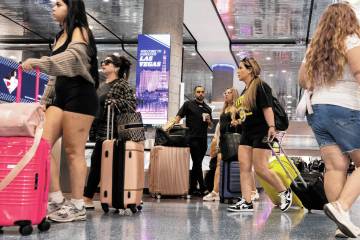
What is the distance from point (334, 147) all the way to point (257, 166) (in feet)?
6.30

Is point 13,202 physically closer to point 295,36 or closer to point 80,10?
point 80,10

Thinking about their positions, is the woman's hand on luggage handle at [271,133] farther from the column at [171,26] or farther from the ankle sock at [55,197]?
the column at [171,26]

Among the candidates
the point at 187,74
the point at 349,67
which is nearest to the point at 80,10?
the point at 349,67

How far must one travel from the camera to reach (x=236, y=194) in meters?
6.33

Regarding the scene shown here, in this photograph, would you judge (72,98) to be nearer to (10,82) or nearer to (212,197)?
(10,82)

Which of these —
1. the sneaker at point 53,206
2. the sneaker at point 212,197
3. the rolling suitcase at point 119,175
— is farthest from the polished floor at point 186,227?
the sneaker at point 212,197

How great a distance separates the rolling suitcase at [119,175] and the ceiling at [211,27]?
9635 mm

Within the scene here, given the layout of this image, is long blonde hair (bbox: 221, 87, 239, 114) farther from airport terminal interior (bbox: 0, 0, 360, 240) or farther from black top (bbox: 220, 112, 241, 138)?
airport terminal interior (bbox: 0, 0, 360, 240)

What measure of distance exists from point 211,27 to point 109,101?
1166cm

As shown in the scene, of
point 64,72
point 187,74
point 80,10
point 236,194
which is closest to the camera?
point 64,72

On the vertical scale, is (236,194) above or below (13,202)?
below

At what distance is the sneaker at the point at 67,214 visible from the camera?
3436mm

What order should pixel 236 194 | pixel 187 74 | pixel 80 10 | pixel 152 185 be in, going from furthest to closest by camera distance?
pixel 187 74
pixel 152 185
pixel 236 194
pixel 80 10

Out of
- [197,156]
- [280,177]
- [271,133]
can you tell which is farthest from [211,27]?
[271,133]
